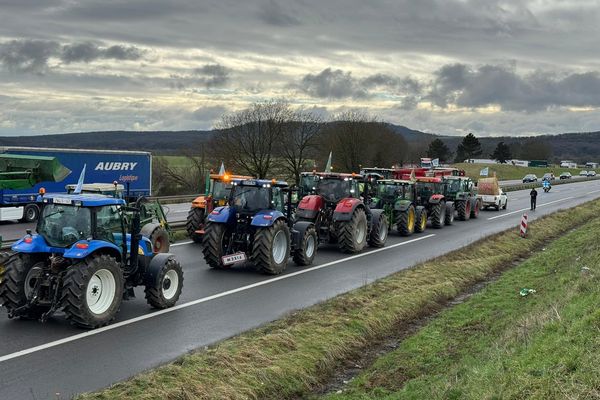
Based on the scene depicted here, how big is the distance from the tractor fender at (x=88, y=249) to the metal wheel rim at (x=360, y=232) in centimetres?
1070

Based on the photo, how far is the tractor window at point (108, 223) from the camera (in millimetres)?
10257

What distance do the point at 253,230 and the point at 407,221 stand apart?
10.9 metres

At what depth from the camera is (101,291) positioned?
1011 cm

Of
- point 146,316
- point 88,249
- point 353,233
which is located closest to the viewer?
point 88,249

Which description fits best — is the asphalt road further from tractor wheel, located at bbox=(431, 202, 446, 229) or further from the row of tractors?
tractor wheel, located at bbox=(431, 202, 446, 229)

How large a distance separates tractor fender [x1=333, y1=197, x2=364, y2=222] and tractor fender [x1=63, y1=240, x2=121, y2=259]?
1000 centimetres

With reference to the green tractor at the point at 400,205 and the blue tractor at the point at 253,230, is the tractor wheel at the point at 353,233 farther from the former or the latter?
the green tractor at the point at 400,205

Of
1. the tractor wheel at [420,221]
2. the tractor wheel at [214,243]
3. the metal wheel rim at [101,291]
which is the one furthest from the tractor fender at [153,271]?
the tractor wheel at [420,221]

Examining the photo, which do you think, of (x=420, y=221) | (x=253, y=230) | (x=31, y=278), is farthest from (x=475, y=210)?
(x=31, y=278)

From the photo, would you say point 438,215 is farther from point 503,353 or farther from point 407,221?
point 503,353

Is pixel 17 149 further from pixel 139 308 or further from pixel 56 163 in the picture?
pixel 139 308

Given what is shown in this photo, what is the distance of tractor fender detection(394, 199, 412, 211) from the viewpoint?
2487cm

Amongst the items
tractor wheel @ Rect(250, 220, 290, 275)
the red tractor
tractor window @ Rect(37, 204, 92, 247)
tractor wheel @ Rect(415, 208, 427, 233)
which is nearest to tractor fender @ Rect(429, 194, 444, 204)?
tractor wheel @ Rect(415, 208, 427, 233)

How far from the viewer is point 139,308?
11.5 meters
